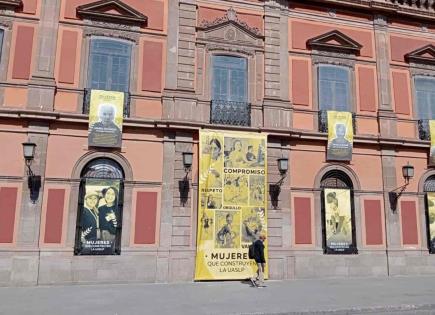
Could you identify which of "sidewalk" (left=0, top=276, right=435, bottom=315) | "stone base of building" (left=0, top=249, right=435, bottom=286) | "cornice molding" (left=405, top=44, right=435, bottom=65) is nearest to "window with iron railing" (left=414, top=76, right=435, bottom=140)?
"cornice molding" (left=405, top=44, right=435, bottom=65)

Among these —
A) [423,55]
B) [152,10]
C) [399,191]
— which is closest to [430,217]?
[399,191]

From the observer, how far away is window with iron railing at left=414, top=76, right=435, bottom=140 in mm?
15966

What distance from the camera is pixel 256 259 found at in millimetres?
12086

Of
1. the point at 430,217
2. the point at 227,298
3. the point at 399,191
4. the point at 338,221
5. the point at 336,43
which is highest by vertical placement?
the point at 336,43

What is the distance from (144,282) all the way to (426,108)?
1200 centimetres

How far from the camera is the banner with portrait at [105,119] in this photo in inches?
510

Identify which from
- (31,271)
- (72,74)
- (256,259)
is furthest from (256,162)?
(31,271)

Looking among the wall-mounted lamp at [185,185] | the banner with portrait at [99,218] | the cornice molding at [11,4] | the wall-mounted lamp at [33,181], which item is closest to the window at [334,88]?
the wall-mounted lamp at [185,185]

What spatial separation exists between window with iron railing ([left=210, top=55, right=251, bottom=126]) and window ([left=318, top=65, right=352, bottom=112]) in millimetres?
2803

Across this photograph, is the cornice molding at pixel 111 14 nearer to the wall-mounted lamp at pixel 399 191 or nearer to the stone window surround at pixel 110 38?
the stone window surround at pixel 110 38

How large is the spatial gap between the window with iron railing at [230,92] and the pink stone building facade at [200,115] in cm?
5

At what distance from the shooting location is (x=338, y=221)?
47.4ft

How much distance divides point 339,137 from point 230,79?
4.22 m

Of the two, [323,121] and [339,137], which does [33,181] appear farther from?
[339,137]
